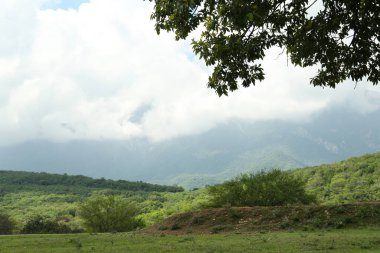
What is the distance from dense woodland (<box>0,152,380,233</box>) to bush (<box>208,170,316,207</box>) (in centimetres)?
139

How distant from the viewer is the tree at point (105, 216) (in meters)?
54.2

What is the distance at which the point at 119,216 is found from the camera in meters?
54.8

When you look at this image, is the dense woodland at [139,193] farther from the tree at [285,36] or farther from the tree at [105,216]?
the tree at [285,36]

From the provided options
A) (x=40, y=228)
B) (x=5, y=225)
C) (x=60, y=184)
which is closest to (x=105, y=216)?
(x=40, y=228)

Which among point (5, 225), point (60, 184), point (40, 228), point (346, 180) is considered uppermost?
point (60, 184)

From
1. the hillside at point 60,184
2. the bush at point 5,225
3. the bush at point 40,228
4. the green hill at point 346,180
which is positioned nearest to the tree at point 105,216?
the bush at point 40,228

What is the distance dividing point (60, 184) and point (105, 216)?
422ft

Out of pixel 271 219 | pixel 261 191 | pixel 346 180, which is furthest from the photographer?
pixel 346 180

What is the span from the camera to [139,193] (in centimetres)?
15000

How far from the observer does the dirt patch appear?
29844 mm

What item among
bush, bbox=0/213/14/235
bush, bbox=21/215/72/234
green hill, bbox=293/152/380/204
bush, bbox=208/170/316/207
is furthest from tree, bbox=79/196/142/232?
green hill, bbox=293/152/380/204

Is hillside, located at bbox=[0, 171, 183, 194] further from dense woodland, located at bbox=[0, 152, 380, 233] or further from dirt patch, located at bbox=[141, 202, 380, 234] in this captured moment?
dirt patch, located at bbox=[141, 202, 380, 234]

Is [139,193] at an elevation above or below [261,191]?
above

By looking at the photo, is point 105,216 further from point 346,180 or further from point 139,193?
point 139,193
